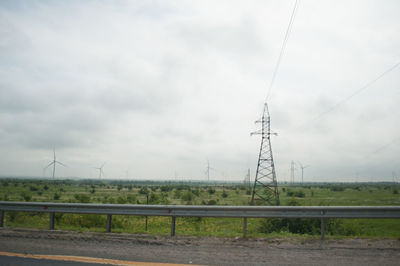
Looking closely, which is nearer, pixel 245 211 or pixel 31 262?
pixel 31 262

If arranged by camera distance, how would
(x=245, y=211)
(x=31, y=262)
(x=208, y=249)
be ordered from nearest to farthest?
(x=31, y=262), (x=208, y=249), (x=245, y=211)

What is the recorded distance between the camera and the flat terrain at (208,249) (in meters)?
6.66

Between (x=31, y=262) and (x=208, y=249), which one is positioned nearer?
(x=31, y=262)

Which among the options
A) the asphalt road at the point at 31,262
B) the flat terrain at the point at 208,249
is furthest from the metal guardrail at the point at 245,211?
the asphalt road at the point at 31,262

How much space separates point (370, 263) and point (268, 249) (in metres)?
2.39

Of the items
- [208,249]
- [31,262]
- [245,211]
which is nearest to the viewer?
[31,262]

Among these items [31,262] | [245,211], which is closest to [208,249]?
[245,211]

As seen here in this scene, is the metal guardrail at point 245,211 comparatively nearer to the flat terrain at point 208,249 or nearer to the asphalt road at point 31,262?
the flat terrain at point 208,249

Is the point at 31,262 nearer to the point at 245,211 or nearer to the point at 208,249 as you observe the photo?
the point at 208,249

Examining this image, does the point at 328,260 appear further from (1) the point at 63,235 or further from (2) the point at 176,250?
(1) the point at 63,235

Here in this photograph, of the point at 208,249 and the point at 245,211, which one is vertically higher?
the point at 245,211

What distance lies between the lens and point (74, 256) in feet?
22.7

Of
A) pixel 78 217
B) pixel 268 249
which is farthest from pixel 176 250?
pixel 78 217

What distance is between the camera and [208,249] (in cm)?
771
